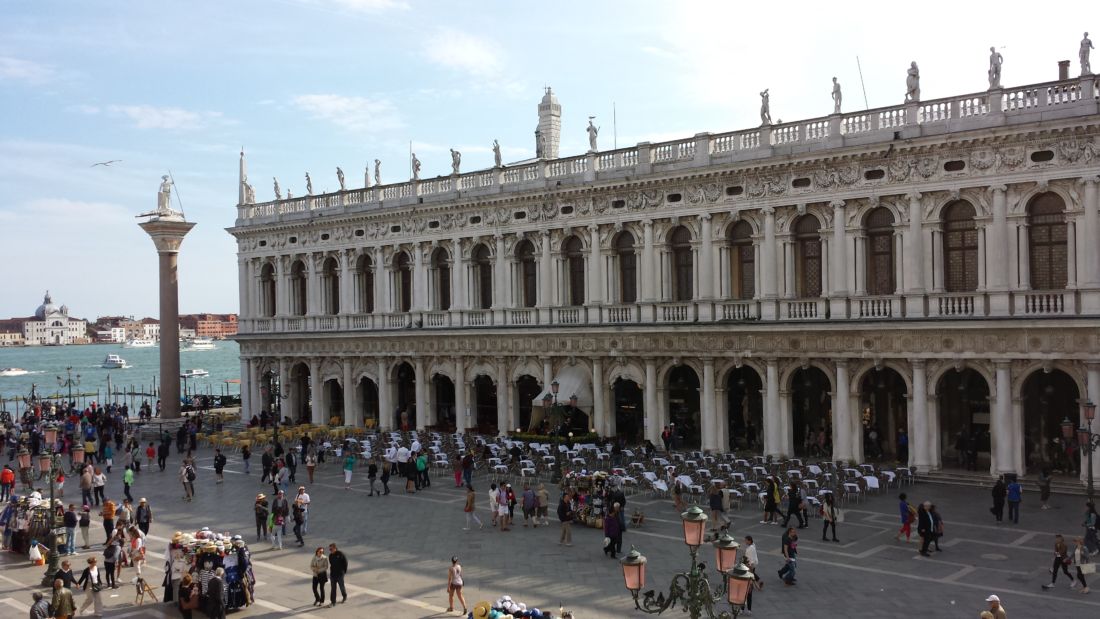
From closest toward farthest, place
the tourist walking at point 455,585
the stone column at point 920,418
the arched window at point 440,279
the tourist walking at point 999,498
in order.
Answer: the tourist walking at point 455,585, the tourist walking at point 999,498, the stone column at point 920,418, the arched window at point 440,279

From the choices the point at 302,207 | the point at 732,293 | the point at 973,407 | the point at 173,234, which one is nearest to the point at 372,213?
the point at 302,207

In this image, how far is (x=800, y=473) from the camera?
1096 inches

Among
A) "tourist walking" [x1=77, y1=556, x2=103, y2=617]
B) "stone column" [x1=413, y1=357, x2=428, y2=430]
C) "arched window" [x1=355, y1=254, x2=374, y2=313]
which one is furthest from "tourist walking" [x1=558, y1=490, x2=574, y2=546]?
"arched window" [x1=355, y1=254, x2=374, y2=313]

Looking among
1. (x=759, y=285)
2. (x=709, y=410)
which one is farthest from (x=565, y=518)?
(x=759, y=285)

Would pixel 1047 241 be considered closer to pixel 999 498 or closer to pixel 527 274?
pixel 999 498

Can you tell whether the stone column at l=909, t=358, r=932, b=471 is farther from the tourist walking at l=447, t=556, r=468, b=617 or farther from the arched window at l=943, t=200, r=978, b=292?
the tourist walking at l=447, t=556, r=468, b=617

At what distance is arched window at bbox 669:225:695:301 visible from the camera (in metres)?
35.9

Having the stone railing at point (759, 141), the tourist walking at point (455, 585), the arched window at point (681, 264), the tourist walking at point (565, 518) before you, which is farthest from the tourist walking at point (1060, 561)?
the arched window at point (681, 264)

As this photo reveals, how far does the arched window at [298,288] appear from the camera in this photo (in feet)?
164

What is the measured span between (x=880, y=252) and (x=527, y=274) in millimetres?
14965

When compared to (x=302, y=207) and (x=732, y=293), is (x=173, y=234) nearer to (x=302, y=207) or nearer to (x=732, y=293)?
(x=302, y=207)

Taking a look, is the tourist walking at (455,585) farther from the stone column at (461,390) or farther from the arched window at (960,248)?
the stone column at (461,390)

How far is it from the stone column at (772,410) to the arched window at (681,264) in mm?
4702

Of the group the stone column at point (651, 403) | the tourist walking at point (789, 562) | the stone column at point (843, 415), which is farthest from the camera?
the stone column at point (651, 403)
